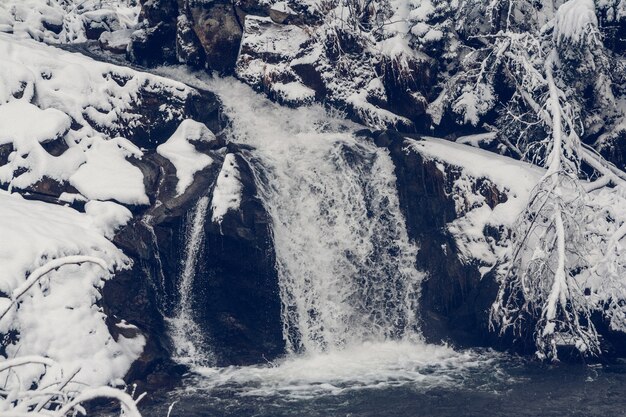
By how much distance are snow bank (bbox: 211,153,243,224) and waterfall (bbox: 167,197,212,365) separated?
28cm

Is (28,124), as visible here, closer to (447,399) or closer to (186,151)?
(186,151)

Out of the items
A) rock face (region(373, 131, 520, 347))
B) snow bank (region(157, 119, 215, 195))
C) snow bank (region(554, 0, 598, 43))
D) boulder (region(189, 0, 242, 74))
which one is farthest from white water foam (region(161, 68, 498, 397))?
snow bank (region(554, 0, 598, 43))

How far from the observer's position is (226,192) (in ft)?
46.0

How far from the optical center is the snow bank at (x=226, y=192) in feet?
45.3

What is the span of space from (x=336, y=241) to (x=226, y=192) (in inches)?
110

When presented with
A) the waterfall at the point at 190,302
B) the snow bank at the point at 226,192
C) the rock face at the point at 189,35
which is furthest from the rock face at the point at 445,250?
the rock face at the point at 189,35

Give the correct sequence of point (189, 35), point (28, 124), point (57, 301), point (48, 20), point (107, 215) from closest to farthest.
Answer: point (57, 301), point (107, 215), point (28, 124), point (189, 35), point (48, 20)

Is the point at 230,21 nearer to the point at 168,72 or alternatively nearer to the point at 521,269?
the point at 168,72

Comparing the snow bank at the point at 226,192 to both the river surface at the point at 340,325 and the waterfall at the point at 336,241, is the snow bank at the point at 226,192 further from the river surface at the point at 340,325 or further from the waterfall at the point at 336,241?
Answer: the waterfall at the point at 336,241

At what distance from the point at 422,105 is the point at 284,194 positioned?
508cm

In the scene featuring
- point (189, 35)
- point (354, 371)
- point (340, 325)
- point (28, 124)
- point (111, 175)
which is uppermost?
point (189, 35)

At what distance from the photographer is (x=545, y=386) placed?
11406mm

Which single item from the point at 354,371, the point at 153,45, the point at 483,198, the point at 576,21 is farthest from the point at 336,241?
the point at 153,45

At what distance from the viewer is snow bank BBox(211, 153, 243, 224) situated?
45.3 ft
